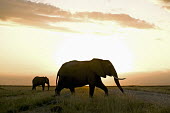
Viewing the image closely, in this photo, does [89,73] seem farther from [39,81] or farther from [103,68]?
[39,81]

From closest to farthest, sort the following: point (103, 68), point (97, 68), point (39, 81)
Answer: point (97, 68)
point (103, 68)
point (39, 81)

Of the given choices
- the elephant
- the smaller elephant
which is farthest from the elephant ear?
the smaller elephant

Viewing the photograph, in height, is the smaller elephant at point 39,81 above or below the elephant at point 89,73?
above

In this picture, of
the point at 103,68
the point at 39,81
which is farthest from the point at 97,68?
the point at 39,81

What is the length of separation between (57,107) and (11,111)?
1.86 m

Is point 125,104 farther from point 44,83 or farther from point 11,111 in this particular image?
point 44,83

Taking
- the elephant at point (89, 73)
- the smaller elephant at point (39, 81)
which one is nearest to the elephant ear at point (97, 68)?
the elephant at point (89, 73)

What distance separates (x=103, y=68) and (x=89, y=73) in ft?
2.95

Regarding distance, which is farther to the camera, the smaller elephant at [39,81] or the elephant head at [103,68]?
the smaller elephant at [39,81]

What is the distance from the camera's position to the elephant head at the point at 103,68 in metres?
17.9

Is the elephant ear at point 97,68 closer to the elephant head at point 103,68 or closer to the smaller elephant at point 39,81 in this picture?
the elephant head at point 103,68

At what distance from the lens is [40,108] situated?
502 inches

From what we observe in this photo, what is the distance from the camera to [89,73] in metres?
18.0

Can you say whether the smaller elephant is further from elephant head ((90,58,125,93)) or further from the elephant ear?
the elephant ear
